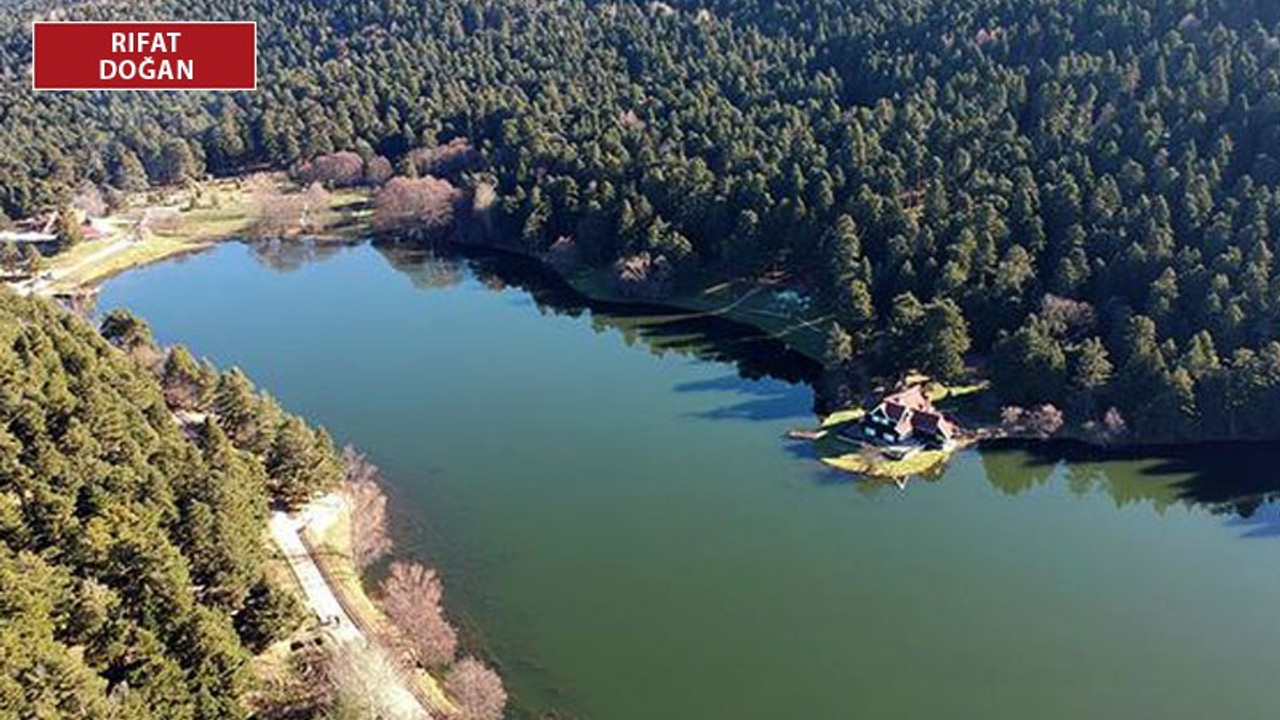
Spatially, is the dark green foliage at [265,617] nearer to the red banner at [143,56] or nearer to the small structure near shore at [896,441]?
the small structure near shore at [896,441]

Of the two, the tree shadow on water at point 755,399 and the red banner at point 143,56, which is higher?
the red banner at point 143,56

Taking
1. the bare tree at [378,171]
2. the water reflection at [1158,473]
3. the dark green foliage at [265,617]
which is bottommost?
the dark green foliage at [265,617]

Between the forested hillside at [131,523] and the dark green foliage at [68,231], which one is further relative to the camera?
the dark green foliage at [68,231]

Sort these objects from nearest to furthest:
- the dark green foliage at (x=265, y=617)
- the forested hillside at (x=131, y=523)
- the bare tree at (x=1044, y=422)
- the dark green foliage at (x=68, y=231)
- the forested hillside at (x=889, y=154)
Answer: the forested hillside at (x=131, y=523), the dark green foliage at (x=265, y=617), the bare tree at (x=1044, y=422), the forested hillside at (x=889, y=154), the dark green foliage at (x=68, y=231)

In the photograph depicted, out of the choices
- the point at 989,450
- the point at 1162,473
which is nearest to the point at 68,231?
the point at 989,450

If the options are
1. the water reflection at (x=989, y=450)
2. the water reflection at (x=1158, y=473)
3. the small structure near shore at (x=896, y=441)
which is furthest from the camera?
the small structure near shore at (x=896, y=441)

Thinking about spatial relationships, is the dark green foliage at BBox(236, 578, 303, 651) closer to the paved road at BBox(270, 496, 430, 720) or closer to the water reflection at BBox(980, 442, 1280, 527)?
the paved road at BBox(270, 496, 430, 720)

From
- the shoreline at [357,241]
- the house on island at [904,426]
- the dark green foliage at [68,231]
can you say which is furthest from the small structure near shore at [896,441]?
the dark green foliage at [68,231]
